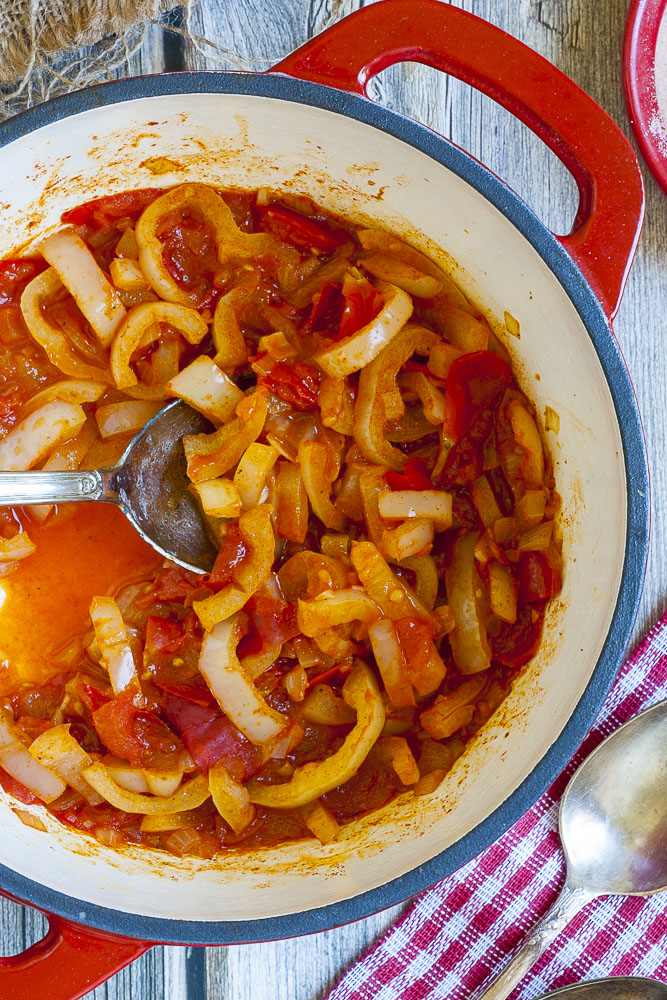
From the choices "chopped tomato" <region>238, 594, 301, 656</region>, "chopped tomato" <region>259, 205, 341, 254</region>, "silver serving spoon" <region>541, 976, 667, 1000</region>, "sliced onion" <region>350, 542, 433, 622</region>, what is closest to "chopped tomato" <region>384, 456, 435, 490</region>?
"sliced onion" <region>350, 542, 433, 622</region>

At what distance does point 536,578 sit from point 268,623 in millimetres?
573

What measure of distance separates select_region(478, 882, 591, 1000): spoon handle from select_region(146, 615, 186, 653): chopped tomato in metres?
1.00

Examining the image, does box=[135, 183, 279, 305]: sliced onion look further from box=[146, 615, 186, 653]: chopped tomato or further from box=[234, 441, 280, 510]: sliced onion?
box=[146, 615, 186, 653]: chopped tomato

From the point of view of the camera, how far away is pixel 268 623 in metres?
1.93

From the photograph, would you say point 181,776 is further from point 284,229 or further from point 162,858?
point 284,229

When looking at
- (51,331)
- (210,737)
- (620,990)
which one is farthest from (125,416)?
(620,990)

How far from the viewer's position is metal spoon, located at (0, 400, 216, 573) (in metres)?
1.94

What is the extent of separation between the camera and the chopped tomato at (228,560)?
6.22ft

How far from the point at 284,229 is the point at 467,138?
527mm

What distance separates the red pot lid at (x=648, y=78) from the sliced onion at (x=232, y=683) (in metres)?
1.43

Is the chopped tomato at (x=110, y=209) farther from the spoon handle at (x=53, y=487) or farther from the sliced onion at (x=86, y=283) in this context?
the spoon handle at (x=53, y=487)

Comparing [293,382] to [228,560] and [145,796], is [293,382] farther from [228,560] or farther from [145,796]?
[145,796]

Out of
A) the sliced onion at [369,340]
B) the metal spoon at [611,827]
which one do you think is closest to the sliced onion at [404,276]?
the sliced onion at [369,340]

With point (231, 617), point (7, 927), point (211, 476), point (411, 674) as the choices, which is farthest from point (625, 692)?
point (7, 927)
